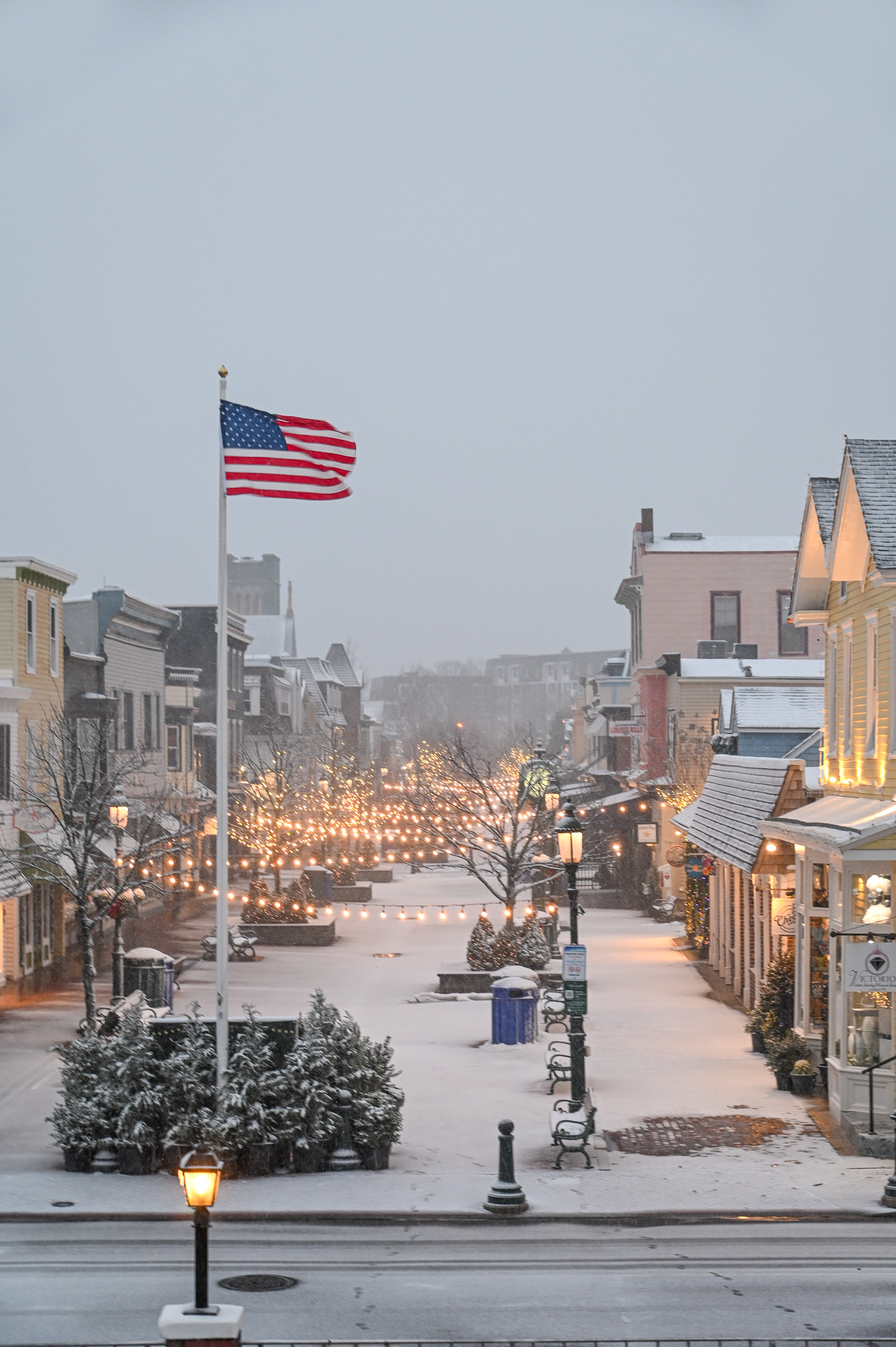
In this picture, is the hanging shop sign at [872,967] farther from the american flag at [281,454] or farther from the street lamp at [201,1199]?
the street lamp at [201,1199]

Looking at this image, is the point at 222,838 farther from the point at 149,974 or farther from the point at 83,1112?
the point at 149,974

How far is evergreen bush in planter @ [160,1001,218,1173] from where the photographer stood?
Answer: 16.7 metres

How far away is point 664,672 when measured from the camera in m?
51.8

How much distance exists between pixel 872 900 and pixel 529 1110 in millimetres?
5216

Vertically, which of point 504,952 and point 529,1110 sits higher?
point 504,952

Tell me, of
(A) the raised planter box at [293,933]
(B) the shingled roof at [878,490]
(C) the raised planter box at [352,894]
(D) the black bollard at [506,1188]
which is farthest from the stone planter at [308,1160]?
(C) the raised planter box at [352,894]

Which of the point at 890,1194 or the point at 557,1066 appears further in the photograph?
the point at 557,1066

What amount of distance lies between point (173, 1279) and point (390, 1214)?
8.93ft

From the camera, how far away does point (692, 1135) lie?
61.1 feet

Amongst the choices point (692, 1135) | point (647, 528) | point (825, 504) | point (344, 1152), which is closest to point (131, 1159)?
point (344, 1152)

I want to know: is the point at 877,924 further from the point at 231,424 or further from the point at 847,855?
the point at 231,424

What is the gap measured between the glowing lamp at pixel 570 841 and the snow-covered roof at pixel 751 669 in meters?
27.9

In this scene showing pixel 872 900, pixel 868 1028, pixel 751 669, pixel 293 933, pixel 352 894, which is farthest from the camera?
pixel 352 894

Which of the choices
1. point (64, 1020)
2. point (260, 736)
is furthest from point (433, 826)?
point (260, 736)
